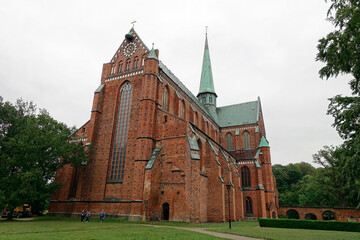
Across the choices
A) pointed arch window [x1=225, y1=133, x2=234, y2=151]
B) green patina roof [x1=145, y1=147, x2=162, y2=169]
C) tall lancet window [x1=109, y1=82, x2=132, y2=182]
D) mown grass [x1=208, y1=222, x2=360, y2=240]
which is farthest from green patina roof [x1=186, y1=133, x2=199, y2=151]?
pointed arch window [x1=225, y1=133, x2=234, y2=151]

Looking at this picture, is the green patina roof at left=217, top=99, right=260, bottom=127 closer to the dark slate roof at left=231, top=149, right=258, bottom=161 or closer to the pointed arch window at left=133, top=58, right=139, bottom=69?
the dark slate roof at left=231, top=149, right=258, bottom=161

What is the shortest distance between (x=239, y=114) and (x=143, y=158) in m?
31.2

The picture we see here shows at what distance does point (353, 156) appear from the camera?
1112cm

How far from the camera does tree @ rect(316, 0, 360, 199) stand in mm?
11391

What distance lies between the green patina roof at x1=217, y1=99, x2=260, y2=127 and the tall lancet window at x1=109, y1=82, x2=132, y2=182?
26047mm

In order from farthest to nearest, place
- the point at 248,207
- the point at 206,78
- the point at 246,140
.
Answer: the point at 206,78 < the point at 246,140 < the point at 248,207

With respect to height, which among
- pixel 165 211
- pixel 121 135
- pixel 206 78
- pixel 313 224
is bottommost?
pixel 313 224

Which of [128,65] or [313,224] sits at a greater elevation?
[128,65]

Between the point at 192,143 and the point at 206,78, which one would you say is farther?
the point at 206,78

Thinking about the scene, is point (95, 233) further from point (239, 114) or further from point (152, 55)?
point (239, 114)

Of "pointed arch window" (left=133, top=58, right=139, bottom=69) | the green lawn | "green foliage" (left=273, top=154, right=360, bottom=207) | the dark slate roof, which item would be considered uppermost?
"pointed arch window" (left=133, top=58, right=139, bottom=69)

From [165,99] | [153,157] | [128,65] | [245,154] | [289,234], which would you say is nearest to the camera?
[289,234]

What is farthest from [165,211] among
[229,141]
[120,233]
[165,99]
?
[229,141]

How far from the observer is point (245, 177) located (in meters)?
41.1
